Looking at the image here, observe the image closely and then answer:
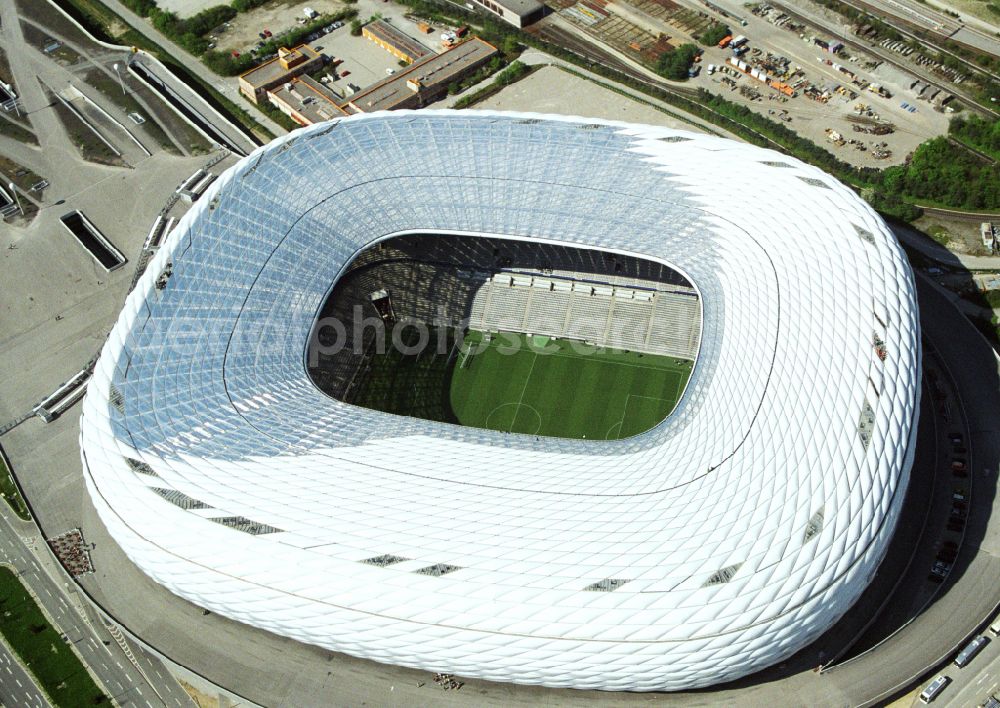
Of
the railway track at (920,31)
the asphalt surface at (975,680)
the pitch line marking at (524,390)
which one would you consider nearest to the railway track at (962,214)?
the railway track at (920,31)

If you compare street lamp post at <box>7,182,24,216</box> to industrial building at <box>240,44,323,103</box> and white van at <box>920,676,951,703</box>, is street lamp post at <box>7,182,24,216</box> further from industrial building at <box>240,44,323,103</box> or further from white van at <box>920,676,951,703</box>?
white van at <box>920,676,951,703</box>

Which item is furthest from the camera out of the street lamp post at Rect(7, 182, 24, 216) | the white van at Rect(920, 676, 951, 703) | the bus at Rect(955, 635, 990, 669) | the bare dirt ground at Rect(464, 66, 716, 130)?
the bare dirt ground at Rect(464, 66, 716, 130)

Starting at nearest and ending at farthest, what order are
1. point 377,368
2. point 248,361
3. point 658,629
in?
point 658,629
point 248,361
point 377,368

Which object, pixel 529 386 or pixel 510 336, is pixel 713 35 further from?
pixel 529 386

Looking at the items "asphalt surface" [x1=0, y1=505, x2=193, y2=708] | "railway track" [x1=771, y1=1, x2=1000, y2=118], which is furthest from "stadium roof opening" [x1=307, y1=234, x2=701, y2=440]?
"railway track" [x1=771, y1=1, x2=1000, y2=118]

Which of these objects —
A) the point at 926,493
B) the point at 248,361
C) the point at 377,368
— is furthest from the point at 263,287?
the point at 926,493

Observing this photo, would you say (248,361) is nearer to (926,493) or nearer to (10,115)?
(926,493)

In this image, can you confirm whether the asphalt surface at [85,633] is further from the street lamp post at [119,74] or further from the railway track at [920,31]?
the railway track at [920,31]
